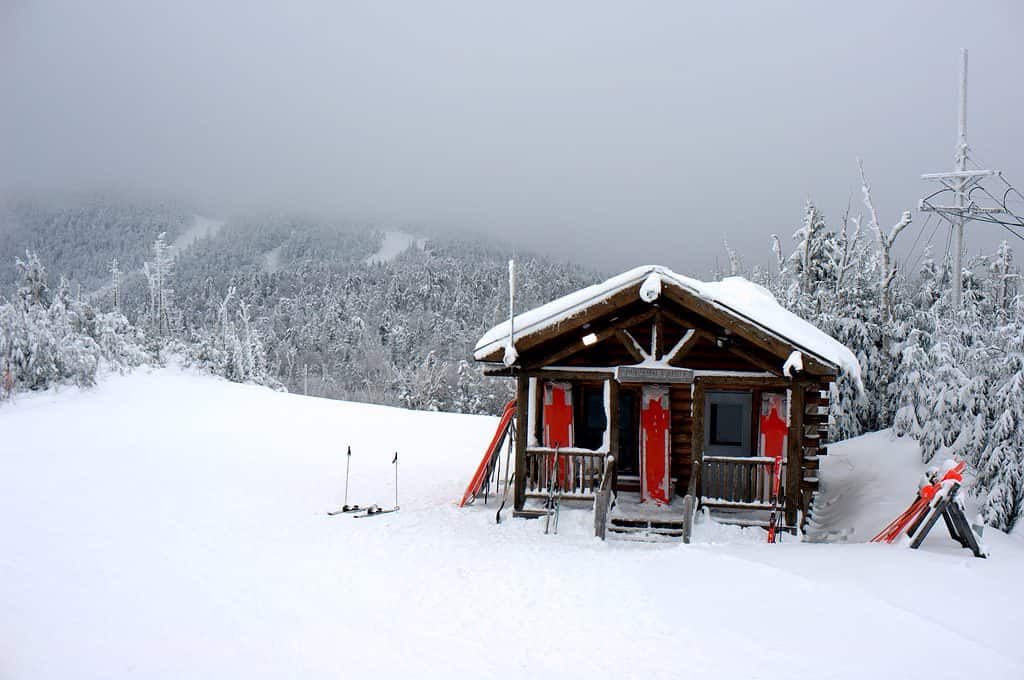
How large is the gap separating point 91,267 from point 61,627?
215660mm

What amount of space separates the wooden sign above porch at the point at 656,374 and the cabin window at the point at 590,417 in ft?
6.45

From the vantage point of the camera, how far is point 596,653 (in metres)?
7.00

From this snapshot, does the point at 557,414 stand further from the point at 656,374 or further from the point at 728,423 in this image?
the point at 728,423

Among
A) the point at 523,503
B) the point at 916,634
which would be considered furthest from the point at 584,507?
the point at 916,634

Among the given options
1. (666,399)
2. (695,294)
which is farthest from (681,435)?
(695,294)

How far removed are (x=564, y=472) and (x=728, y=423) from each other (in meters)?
3.72

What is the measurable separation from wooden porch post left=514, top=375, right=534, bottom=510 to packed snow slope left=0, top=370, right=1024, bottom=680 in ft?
1.81

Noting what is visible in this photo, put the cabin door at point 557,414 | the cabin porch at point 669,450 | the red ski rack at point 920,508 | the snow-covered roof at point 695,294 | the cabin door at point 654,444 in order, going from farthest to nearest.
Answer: the cabin door at point 557,414 < the cabin door at point 654,444 < the cabin porch at point 669,450 < the snow-covered roof at point 695,294 < the red ski rack at point 920,508

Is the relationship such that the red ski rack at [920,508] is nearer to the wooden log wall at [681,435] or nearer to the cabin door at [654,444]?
the wooden log wall at [681,435]

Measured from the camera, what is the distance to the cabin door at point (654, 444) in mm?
13398

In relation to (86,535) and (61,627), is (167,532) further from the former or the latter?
(61,627)

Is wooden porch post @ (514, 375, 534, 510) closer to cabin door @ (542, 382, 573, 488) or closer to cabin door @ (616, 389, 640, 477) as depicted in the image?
cabin door @ (542, 382, 573, 488)

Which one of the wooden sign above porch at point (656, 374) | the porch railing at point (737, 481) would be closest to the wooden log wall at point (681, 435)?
the porch railing at point (737, 481)

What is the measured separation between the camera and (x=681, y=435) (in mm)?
13680
